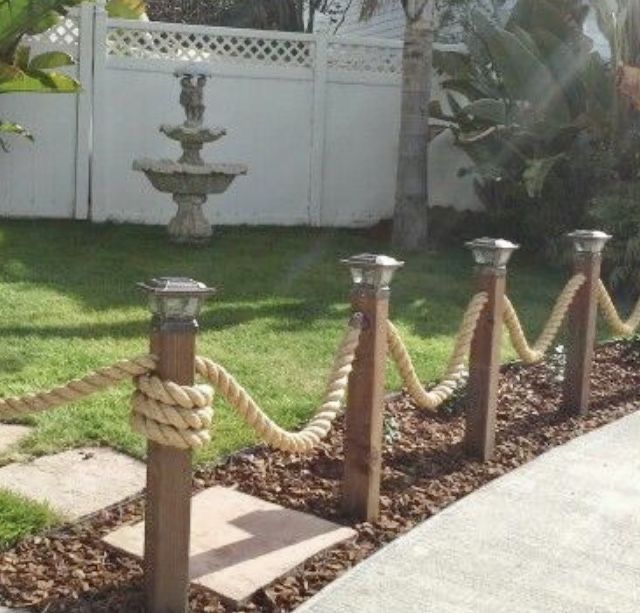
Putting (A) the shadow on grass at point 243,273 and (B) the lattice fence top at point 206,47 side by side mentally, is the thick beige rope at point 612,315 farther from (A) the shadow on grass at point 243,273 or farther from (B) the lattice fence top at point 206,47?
(B) the lattice fence top at point 206,47

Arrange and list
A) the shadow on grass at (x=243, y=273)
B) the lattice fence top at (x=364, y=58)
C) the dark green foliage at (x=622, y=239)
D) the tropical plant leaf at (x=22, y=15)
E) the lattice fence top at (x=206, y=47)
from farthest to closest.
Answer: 1. the lattice fence top at (x=364, y=58)
2. the lattice fence top at (x=206, y=47)
3. the dark green foliage at (x=622, y=239)
4. the tropical plant leaf at (x=22, y=15)
5. the shadow on grass at (x=243, y=273)

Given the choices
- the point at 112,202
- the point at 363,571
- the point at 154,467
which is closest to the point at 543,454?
the point at 363,571

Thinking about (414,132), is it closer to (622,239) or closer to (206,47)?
(622,239)

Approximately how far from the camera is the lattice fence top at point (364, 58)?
12695 mm

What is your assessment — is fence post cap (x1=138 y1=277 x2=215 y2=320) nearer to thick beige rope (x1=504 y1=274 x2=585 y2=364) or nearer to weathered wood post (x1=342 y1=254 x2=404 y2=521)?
weathered wood post (x1=342 y1=254 x2=404 y2=521)

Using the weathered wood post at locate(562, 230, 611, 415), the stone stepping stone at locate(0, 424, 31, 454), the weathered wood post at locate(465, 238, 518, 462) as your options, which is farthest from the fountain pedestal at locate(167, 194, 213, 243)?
the weathered wood post at locate(465, 238, 518, 462)

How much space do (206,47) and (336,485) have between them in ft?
27.7

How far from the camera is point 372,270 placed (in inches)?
163

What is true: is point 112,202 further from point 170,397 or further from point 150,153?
point 170,397

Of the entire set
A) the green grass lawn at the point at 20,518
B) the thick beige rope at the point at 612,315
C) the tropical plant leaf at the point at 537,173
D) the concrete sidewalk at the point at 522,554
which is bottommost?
the concrete sidewalk at the point at 522,554

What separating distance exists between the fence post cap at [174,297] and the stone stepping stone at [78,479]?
4.11ft

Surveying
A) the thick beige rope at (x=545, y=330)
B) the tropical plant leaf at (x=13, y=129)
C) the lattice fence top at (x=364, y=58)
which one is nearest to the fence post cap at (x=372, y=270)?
the thick beige rope at (x=545, y=330)

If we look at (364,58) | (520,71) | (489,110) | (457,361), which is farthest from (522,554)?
(364,58)

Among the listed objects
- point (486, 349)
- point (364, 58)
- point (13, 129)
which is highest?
point (364, 58)
